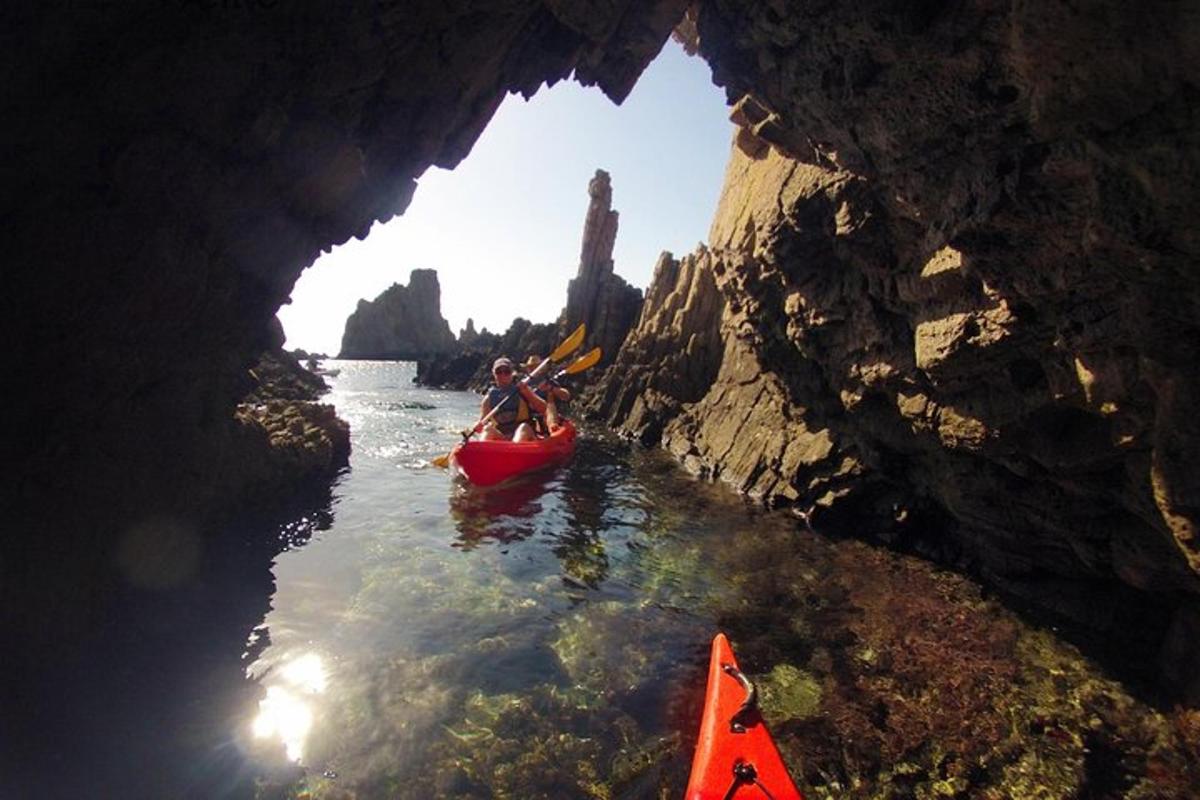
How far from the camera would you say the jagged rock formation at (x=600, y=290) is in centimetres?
4291

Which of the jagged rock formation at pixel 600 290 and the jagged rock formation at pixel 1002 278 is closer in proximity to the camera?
the jagged rock formation at pixel 1002 278

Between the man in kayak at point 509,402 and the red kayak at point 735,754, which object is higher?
the man in kayak at point 509,402

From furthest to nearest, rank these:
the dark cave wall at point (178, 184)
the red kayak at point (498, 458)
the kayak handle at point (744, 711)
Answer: the red kayak at point (498, 458) < the dark cave wall at point (178, 184) < the kayak handle at point (744, 711)

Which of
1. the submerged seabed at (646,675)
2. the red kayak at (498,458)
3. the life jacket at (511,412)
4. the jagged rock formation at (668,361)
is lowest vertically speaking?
the submerged seabed at (646,675)

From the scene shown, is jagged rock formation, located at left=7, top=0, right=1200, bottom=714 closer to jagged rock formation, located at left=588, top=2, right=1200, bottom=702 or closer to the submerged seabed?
jagged rock formation, located at left=588, top=2, right=1200, bottom=702

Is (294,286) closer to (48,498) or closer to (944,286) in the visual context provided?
(48,498)

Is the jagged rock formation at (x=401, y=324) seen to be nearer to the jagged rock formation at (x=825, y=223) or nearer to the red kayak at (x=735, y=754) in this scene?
the jagged rock formation at (x=825, y=223)

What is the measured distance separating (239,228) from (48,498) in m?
4.15

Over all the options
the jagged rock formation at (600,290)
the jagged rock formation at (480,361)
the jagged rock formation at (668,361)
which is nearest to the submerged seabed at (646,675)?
the jagged rock formation at (668,361)

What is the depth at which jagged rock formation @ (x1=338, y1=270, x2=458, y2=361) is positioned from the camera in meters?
125

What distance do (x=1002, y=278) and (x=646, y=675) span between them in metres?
6.55

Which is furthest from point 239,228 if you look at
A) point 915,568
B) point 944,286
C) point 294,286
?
point 915,568

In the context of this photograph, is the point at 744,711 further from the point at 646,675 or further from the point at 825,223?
the point at 825,223

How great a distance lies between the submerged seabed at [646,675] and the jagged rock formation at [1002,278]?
4.58 ft
